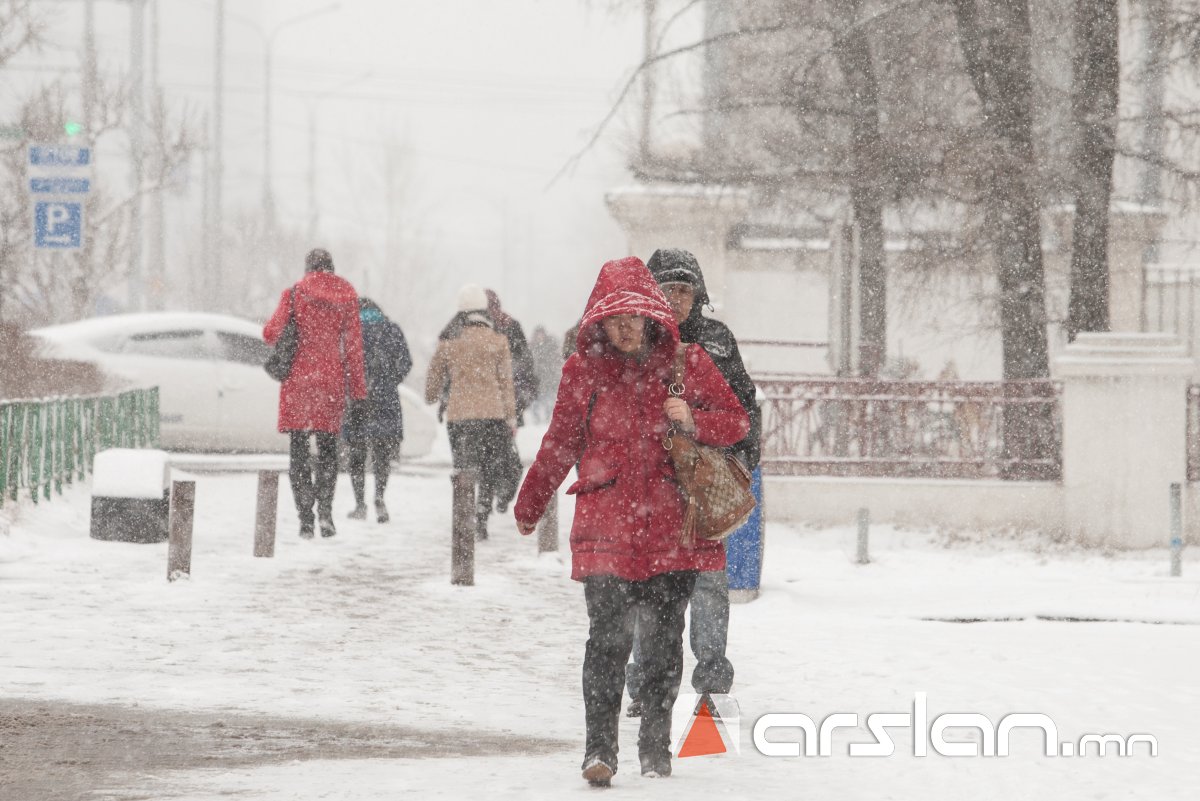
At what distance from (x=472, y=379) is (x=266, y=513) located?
2.12 m

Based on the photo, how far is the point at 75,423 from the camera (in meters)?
13.6

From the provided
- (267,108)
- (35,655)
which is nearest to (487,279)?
(267,108)

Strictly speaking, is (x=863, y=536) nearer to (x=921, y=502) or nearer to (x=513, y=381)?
(x=921, y=502)

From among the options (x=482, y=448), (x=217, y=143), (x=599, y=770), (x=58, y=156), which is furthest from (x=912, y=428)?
(x=217, y=143)

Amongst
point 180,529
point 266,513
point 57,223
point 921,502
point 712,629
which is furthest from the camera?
point 57,223

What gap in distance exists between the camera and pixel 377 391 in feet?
43.6

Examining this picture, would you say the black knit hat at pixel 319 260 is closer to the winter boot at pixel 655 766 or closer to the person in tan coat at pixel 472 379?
the person in tan coat at pixel 472 379

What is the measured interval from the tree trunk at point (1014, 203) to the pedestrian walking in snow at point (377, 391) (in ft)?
17.1

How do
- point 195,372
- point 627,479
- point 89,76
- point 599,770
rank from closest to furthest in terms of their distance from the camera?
point 599,770, point 627,479, point 195,372, point 89,76

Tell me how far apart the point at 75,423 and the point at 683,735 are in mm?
8609

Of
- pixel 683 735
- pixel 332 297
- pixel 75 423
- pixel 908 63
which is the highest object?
pixel 908 63

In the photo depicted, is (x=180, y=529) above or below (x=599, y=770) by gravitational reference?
above

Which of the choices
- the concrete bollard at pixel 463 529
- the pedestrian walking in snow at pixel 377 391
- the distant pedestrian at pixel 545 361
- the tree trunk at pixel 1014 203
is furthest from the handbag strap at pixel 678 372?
the distant pedestrian at pixel 545 361

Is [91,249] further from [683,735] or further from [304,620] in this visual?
[683,735]
